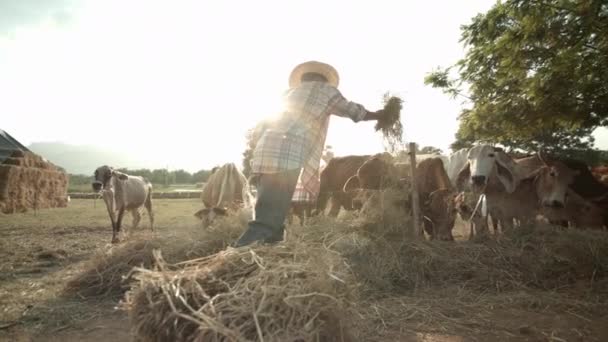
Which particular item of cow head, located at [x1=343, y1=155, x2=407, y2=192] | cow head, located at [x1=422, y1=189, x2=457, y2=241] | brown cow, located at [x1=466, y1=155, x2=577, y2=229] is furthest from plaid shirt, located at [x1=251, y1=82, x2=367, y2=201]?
brown cow, located at [x1=466, y1=155, x2=577, y2=229]

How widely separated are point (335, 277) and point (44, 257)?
7.59m

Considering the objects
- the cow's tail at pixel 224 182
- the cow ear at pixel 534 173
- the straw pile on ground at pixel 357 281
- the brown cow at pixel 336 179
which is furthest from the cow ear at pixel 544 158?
the cow's tail at pixel 224 182

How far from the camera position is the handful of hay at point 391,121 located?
14.8ft

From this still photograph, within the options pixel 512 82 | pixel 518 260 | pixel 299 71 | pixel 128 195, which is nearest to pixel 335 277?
pixel 299 71

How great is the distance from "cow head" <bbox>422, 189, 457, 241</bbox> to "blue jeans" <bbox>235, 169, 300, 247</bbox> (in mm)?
4186

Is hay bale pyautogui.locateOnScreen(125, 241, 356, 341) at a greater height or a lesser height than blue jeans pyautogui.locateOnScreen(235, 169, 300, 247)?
lesser

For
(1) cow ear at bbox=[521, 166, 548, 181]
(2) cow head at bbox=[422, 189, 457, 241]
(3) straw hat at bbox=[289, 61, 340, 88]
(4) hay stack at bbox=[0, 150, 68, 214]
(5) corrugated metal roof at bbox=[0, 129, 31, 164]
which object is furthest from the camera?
(5) corrugated metal roof at bbox=[0, 129, 31, 164]

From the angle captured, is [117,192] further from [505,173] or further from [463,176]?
[505,173]

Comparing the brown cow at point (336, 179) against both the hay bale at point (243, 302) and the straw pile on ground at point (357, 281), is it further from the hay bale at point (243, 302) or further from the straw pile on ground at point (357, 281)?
the hay bale at point (243, 302)

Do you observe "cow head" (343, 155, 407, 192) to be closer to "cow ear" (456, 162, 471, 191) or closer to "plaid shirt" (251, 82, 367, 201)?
"cow ear" (456, 162, 471, 191)

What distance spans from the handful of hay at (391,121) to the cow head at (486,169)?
97.4 inches

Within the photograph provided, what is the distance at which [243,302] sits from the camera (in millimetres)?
1635

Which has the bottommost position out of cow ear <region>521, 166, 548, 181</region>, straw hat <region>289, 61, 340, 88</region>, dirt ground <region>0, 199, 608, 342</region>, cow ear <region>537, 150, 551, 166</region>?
dirt ground <region>0, 199, 608, 342</region>

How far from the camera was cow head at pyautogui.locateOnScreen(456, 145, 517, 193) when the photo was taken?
22.0 feet
